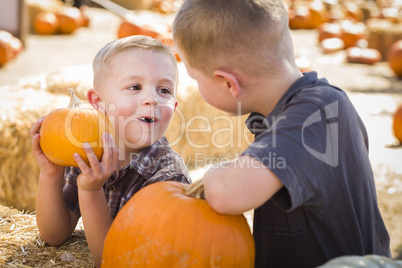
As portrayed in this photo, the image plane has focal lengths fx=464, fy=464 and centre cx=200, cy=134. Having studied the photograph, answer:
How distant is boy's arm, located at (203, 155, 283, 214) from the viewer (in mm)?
1475

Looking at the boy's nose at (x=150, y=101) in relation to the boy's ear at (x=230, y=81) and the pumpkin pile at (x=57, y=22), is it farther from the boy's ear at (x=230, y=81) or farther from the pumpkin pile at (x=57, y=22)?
the pumpkin pile at (x=57, y=22)

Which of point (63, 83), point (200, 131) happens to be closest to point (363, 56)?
point (200, 131)

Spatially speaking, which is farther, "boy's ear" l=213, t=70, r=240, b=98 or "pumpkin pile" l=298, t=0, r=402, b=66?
"pumpkin pile" l=298, t=0, r=402, b=66

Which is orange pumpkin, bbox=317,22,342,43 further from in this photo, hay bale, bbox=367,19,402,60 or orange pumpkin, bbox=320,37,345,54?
hay bale, bbox=367,19,402,60

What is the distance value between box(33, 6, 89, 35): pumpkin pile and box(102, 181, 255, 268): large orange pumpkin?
11387 millimetres

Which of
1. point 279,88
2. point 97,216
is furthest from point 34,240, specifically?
point 279,88

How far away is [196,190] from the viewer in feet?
5.71

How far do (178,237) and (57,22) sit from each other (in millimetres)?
11757

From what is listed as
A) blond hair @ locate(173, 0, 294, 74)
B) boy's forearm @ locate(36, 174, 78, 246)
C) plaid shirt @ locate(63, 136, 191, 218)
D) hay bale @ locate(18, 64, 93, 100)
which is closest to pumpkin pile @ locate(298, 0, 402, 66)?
hay bale @ locate(18, 64, 93, 100)

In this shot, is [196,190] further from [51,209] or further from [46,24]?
[46,24]

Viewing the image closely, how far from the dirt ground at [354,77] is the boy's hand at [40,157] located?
2.78 meters

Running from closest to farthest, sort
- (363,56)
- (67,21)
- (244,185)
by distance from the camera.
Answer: (244,185) → (363,56) → (67,21)

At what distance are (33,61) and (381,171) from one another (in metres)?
6.56

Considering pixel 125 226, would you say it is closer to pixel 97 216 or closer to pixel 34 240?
pixel 97 216
